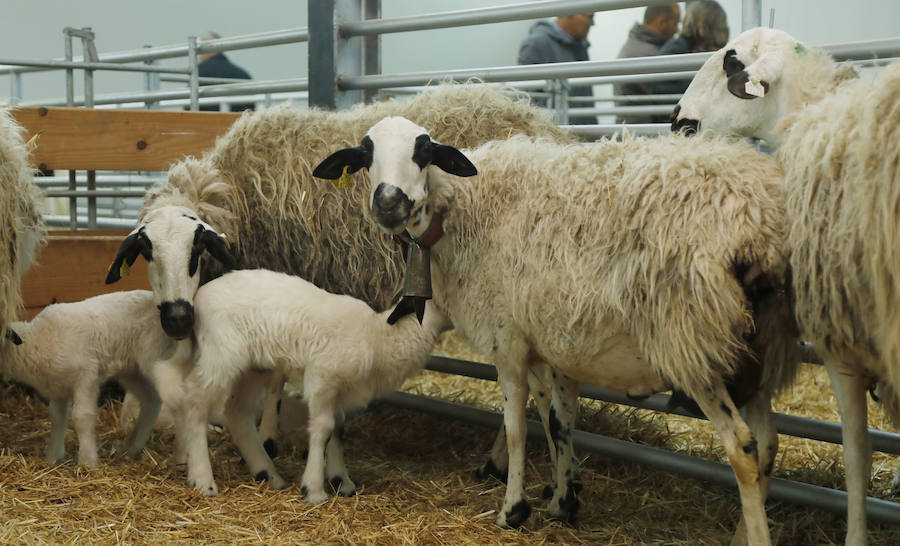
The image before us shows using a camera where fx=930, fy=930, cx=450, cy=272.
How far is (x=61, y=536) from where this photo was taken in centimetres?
289

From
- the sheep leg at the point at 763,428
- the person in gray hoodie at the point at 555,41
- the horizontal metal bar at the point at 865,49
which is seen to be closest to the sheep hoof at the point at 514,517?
the sheep leg at the point at 763,428

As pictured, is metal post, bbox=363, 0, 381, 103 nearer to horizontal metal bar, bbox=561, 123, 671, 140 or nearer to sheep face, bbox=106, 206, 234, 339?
horizontal metal bar, bbox=561, 123, 671, 140

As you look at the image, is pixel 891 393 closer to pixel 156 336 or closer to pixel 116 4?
pixel 156 336

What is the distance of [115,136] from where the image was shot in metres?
4.62

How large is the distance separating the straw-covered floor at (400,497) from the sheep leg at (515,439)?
6 cm

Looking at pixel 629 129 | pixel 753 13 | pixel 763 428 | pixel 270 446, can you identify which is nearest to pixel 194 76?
pixel 270 446

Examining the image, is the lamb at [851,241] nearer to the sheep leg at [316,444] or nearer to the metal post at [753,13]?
the metal post at [753,13]

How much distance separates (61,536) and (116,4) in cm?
962

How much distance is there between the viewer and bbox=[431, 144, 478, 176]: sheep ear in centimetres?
304

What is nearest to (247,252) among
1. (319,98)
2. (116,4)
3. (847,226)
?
(319,98)

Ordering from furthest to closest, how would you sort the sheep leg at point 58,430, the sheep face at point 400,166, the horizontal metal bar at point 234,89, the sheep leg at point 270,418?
the horizontal metal bar at point 234,89 < the sheep leg at point 270,418 < the sheep leg at point 58,430 < the sheep face at point 400,166

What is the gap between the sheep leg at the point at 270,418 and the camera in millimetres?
4102

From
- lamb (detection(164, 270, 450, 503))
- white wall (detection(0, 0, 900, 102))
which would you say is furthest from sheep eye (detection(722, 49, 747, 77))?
white wall (detection(0, 0, 900, 102))

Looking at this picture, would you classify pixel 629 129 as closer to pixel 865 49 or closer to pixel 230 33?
pixel 865 49
